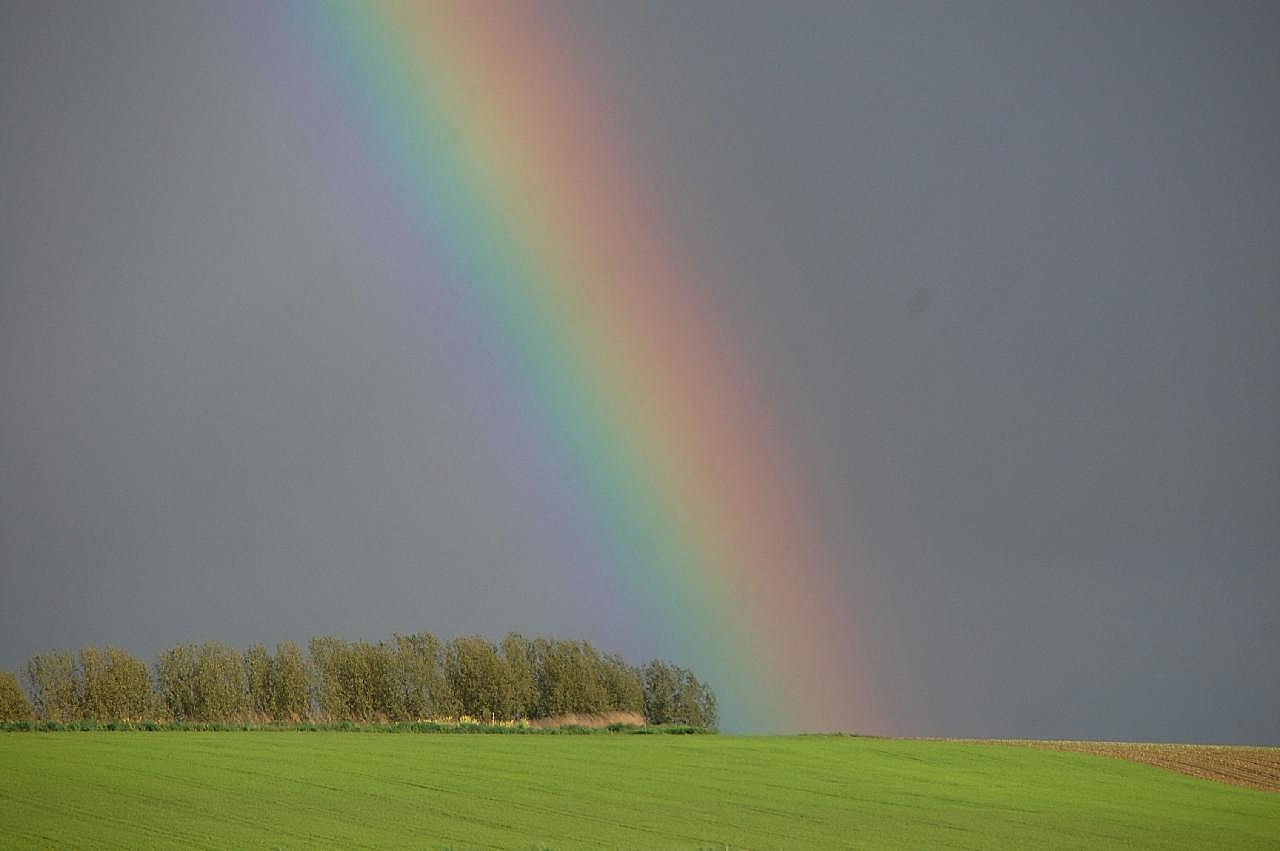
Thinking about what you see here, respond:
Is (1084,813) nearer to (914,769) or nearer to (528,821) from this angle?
(914,769)

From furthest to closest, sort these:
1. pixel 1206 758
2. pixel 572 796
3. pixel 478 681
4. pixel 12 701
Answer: pixel 478 681, pixel 12 701, pixel 1206 758, pixel 572 796

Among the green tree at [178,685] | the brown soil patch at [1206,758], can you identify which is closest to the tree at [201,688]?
the green tree at [178,685]

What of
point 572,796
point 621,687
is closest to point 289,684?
point 621,687

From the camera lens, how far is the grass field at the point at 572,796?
3416 cm

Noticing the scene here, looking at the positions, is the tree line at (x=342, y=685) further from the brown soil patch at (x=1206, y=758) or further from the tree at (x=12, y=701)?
the brown soil patch at (x=1206, y=758)

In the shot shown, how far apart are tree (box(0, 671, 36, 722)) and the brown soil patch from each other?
64.6 meters

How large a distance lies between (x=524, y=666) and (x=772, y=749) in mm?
45233

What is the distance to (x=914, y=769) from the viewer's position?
58031 mm

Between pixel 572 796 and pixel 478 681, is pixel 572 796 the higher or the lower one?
the lower one

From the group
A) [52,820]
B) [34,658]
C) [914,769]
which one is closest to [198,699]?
[34,658]

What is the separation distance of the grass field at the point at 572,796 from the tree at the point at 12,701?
3472cm

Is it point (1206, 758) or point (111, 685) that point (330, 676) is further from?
point (1206, 758)

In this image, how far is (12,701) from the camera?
91.6 meters

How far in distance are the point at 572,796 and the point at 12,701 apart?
63411 millimetres
